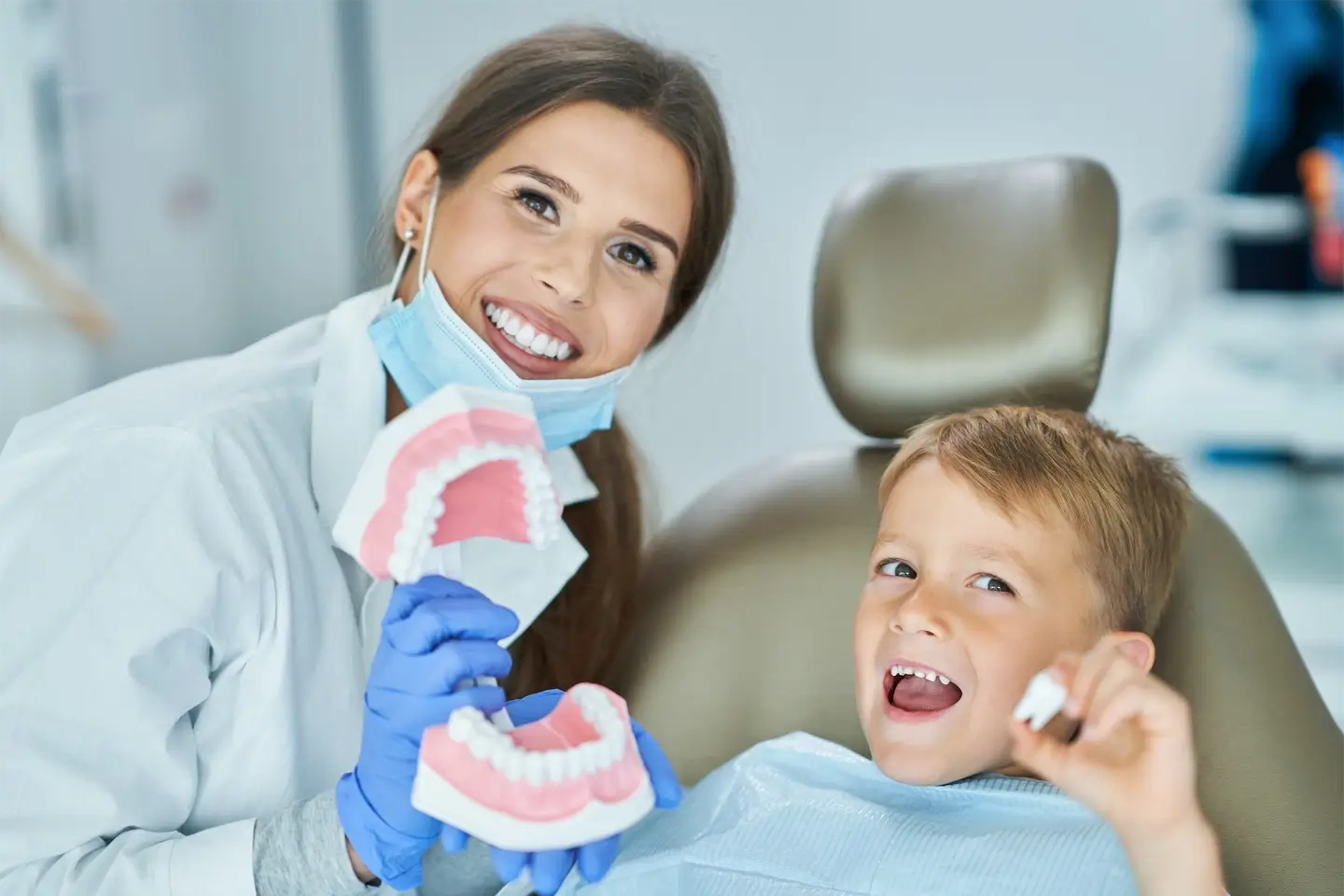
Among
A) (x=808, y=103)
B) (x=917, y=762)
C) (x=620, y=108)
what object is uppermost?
(x=620, y=108)

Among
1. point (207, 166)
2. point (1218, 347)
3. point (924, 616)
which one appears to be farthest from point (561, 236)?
point (1218, 347)

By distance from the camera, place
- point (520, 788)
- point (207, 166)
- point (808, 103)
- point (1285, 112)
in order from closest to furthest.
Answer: point (520, 788) → point (207, 166) → point (808, 103) → point (1285, 112)

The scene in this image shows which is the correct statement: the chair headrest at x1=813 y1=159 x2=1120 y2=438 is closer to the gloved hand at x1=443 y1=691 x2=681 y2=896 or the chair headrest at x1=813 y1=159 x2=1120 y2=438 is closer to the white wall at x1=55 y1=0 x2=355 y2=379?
the gloved hand at x1=443 y1=691 x2=681 y2=896

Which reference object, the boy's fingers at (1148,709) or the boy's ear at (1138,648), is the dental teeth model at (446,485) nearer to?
the boy's fingers at (1148,709)

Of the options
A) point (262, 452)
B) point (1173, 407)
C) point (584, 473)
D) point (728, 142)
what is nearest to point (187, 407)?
point (262, 452)

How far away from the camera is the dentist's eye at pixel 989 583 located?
1186mm

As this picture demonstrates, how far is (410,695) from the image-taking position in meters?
0.96

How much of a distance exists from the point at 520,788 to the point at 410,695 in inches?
4.9

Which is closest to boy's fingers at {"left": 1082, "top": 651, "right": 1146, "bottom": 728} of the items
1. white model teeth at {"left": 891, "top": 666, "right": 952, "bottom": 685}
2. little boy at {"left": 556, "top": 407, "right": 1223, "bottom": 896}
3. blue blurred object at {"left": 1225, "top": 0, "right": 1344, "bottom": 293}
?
little boy at {"left": 556, "top": 407, "right": 1223, "bottom": 896}

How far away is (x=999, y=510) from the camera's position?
3.92ft

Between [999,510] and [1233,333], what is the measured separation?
2.60m

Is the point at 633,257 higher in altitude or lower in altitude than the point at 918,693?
higher

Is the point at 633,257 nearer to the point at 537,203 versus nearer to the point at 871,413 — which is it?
the point at 537,203

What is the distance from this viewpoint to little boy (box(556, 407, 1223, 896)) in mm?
1139
